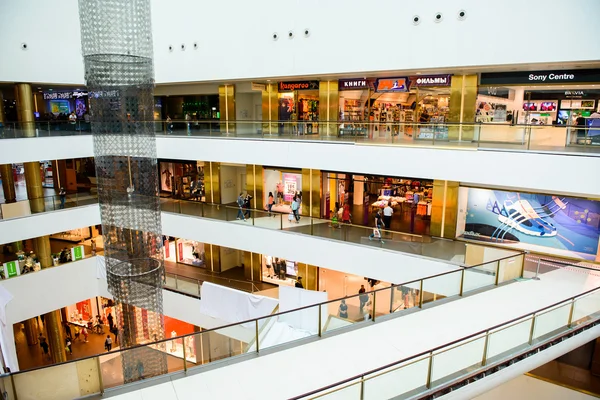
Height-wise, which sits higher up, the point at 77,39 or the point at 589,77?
the point at 77,39

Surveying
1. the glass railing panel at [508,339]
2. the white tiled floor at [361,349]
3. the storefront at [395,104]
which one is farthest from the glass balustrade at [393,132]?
the glass railing panel at [508,339]

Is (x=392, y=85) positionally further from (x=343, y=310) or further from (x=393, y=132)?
(x=343, y=310)

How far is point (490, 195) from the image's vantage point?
1295 cm

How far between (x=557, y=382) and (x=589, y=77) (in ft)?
25.9

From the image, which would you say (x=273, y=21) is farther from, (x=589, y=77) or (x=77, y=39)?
(x=589, y=77)

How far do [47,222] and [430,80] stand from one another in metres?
13.4

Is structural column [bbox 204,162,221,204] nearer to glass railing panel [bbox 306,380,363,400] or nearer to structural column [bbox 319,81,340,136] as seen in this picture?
structural column [bbox 319,81,340,136]

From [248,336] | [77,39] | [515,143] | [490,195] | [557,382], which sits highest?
[77,39]

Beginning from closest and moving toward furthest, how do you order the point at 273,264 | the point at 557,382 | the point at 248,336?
the point at 248,336 → the point at 557,382 → the point at 273,264

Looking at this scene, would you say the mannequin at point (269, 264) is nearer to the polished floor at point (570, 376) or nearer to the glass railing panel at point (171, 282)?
the glass railing panel at point (171, 282)

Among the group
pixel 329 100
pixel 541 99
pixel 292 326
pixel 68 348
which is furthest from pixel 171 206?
pixel 541 99

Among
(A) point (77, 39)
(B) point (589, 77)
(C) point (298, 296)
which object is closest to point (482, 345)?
(C) point (298, 296)

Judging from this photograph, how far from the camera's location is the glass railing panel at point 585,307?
25.7ft

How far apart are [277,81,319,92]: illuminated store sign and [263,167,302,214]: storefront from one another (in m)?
3.02
